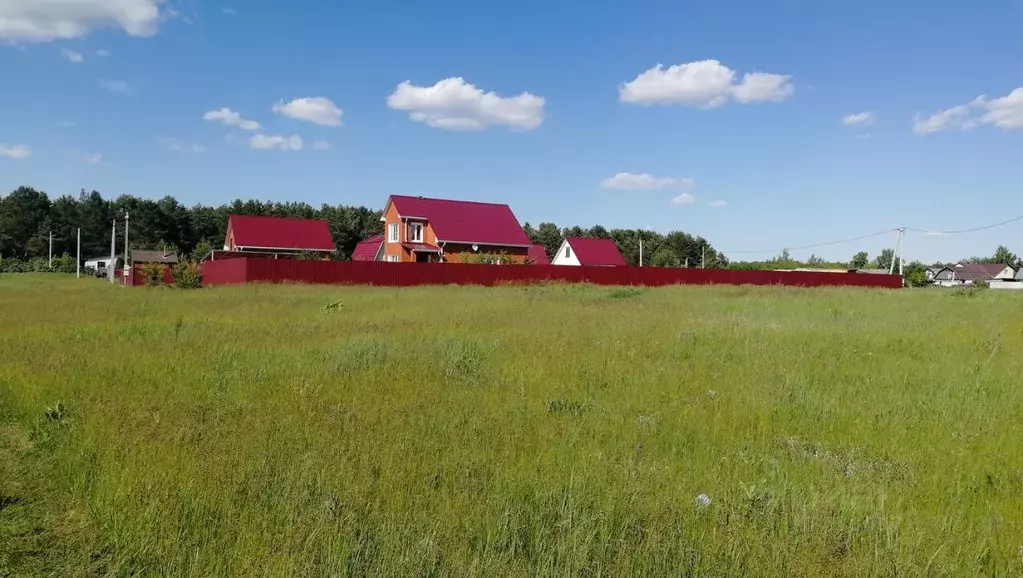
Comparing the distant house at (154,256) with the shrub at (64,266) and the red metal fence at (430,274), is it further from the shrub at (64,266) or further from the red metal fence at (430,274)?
the red metal fence at (430,274)

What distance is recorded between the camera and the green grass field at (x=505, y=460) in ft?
9.57

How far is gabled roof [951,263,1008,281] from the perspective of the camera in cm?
9183

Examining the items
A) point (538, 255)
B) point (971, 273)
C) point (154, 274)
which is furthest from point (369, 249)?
point (971, 273)

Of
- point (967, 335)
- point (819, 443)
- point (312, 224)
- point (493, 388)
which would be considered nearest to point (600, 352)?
point (493, 388)

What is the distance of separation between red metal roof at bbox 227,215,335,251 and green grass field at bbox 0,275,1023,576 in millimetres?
41224

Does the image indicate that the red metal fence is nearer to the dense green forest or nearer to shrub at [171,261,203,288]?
shrub at [171,261,203,288]

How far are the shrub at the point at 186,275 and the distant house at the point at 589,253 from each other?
3445cm

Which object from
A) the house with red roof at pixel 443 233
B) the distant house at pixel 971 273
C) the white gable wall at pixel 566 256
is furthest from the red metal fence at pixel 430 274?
the distant house at pixel 971 273

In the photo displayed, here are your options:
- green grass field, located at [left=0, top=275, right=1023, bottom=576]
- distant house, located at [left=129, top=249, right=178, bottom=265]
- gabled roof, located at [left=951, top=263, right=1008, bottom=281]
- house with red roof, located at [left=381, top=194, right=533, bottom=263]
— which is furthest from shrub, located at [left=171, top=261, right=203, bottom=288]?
gabled roof, located at [left=951, top=263, right=1008, bottom=281]

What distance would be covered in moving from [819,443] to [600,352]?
3925mm

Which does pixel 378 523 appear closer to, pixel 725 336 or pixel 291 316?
pixel 725 336

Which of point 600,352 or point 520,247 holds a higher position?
point 520,247

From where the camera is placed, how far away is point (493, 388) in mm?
6285

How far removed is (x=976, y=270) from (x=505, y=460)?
380 feet
